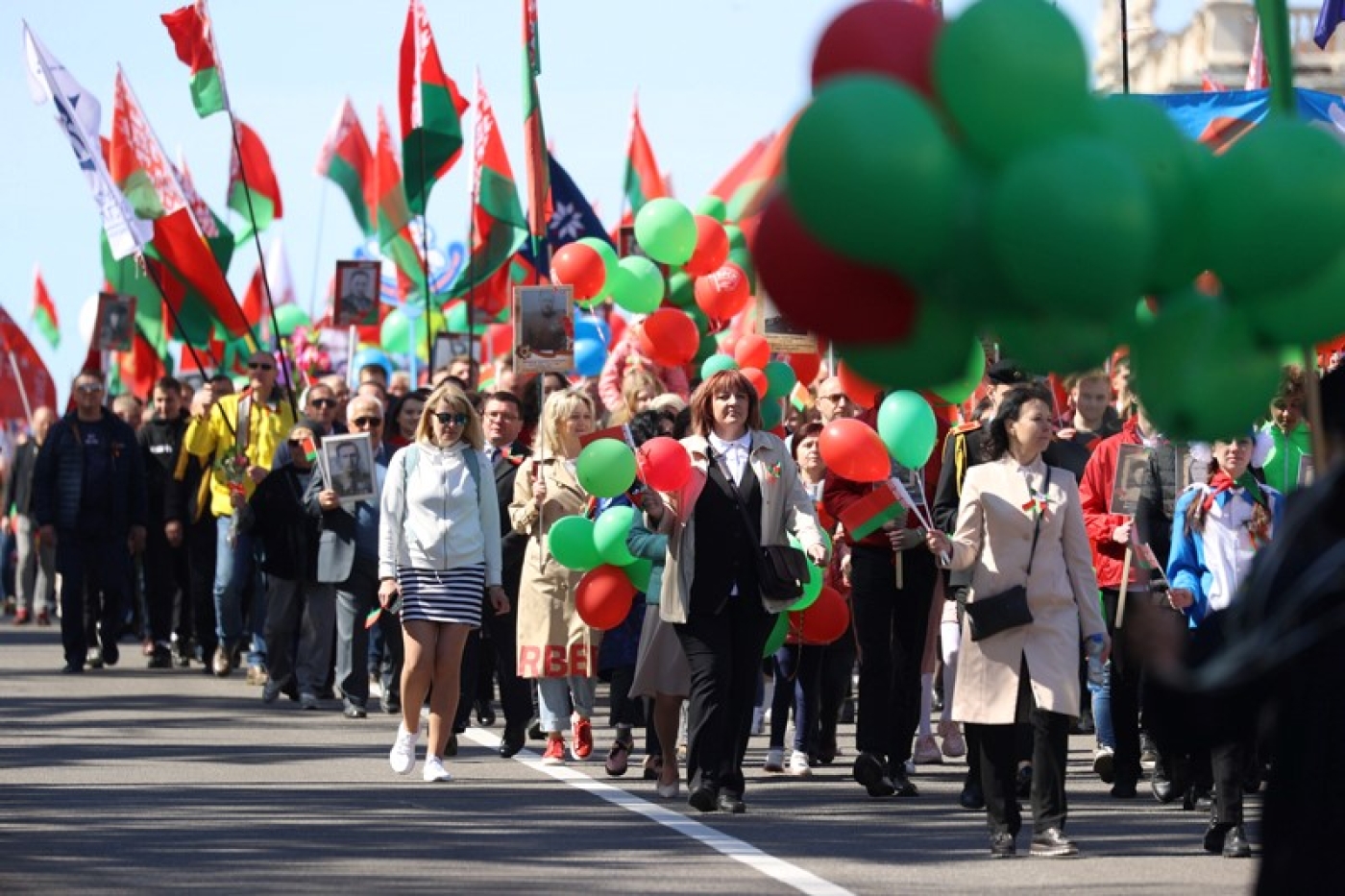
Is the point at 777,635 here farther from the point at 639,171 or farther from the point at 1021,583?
the point at 639,171

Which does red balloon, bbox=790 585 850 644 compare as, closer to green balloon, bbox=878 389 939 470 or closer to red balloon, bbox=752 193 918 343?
green balloon, bbox=878 389 939 470

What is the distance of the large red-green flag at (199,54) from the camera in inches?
895

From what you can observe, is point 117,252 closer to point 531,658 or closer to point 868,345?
point 531,658

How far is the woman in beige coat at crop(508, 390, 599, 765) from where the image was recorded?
15.1 meters

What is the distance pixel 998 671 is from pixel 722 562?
5.86ft

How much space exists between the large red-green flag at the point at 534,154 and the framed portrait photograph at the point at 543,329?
594cm

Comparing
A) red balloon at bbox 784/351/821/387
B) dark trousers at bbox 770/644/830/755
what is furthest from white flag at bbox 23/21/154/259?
dark trousers at bbox 770/644/830/755

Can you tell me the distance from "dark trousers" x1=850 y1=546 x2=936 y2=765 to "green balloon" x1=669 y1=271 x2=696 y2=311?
6.12m

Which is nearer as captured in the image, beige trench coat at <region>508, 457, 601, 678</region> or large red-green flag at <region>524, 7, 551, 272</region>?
beige trench coat at <region>508, 457, 601, 678</region>

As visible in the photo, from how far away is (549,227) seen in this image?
25125 mm

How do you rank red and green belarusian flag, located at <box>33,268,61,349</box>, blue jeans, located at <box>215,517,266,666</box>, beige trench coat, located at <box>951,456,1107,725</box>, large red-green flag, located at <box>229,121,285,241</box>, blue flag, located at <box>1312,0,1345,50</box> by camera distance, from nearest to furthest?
beige trench coat, located at <box>951,456,1107,725</box> → blue flag, located at <box>1312,0,1345,50</box> → blue jeans, located at <box>215,517,266,666</box> → large red-green flag, located at <box>229,121,285,241</box> → red and green belarusian flag, located at <box>33,268,61,349</box>

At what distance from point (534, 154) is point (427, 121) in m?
1.84

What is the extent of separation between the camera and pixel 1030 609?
11531 mm

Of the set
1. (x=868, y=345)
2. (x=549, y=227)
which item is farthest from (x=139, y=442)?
(x=868, y=345)
